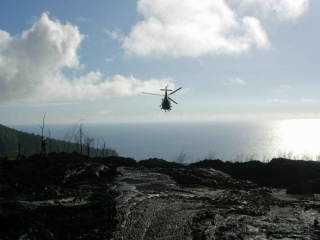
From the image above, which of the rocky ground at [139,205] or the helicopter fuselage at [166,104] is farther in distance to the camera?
the helicopter fuselage at [166,104]

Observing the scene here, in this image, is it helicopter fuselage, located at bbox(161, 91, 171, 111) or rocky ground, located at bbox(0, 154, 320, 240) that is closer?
rocky ground, located at bbox(0, 154, 320, 240)

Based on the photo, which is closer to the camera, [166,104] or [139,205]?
[139,205]

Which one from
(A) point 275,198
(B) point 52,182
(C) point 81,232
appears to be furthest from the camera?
(B) point 52,182

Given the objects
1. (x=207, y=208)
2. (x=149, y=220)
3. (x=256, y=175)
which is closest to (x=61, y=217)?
(x=149, y=220)

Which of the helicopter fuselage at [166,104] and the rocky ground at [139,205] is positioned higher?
the helicopter fuselage at [166,104]

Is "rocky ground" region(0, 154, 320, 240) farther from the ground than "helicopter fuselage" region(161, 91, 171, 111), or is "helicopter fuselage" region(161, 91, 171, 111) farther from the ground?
"helicopter fuselage" region(161, 91, 171, 111)

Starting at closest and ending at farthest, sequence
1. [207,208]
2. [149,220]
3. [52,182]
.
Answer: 1. [149,220]
2. [207,208]
3. [52,182]

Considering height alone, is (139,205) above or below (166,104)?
below

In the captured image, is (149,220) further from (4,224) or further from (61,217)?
(4,224)
